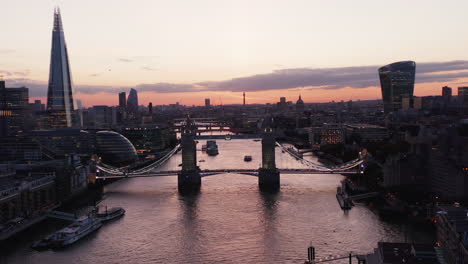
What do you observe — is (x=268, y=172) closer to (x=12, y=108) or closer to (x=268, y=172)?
(x=268, y=172)

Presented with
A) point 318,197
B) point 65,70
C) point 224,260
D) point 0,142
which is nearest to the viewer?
point 224,260

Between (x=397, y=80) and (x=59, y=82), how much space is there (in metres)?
33.6

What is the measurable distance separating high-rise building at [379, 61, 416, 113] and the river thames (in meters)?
36.1

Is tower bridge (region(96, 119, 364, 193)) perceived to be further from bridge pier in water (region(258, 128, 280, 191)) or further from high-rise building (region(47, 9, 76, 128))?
high-rise building (region(47, 9, 76, 128))

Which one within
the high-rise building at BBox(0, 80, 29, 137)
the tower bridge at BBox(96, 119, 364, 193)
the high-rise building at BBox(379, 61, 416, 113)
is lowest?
the tower bridge at BBox(96, 119, 364, 193)

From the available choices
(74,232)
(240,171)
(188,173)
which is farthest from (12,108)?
(74,232)

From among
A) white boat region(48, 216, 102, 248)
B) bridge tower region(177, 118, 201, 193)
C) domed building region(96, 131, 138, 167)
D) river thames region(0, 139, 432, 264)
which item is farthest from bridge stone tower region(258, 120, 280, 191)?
domed building region(96, 131, 138, 167)

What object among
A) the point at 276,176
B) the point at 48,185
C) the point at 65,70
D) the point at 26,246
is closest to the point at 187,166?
the point at 276,176

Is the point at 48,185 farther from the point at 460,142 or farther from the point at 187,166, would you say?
the point at 460,142

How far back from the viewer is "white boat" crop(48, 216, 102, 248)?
33.5 feet

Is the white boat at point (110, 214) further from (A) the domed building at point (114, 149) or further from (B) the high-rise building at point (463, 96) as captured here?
(B) the high-rise building at point (463, 96)

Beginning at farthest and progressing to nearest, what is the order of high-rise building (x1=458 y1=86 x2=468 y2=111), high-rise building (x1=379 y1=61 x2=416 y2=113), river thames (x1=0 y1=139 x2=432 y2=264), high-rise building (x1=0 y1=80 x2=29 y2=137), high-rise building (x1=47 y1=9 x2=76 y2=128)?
high-rise building (x1=379 y1=61 x2=416 y2=113), high-rise building (x1=458 y1=86 x2=468 y2=111), high-rise building (x1=47 y1=9 x2=76 y2=128), high-rise building (x1=0 y1=80 x2=29 y2=137), river thames (x1=0 y1=139 x2=432 y2=264)

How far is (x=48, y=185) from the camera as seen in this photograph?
13.7 metres

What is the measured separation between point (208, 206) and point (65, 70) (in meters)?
19.4
